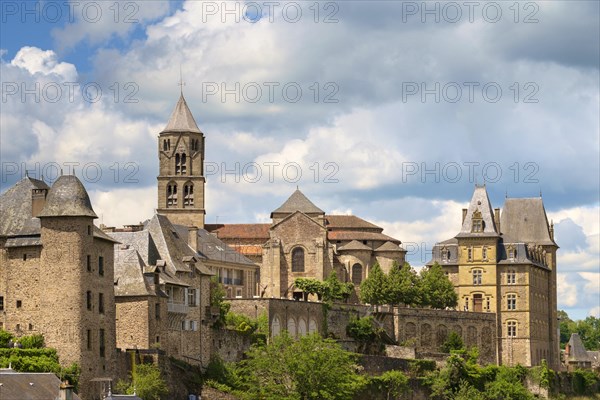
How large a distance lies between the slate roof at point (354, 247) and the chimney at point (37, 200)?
179 feet

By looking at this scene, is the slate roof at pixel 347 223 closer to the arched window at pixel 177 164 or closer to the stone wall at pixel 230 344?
the arched window at pixel 177 164

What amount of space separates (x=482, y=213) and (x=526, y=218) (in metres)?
6.01

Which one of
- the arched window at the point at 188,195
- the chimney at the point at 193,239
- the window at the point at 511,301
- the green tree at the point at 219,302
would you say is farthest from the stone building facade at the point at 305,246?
the green tree at the point at 219,302

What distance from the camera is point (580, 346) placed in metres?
159

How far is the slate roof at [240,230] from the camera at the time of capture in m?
139

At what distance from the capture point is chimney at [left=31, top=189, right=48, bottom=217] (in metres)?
83.7

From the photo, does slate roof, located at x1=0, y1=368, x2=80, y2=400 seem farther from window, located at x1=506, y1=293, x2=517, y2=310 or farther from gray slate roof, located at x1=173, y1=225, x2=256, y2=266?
window, located at x1=506, y1=293, x2=517, y2=310

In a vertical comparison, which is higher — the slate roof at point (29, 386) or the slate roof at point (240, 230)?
the slate roof at point (240, 230)

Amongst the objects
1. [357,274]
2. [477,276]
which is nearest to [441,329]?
[477,276]

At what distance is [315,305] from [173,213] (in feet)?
97.0

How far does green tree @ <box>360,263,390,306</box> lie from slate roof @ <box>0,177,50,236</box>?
4677cm

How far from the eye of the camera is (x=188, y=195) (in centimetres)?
14275

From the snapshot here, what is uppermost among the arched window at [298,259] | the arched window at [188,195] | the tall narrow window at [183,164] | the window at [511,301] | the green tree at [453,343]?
the tall narrow window at [183,164]

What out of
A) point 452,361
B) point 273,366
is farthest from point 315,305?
point 273,366
